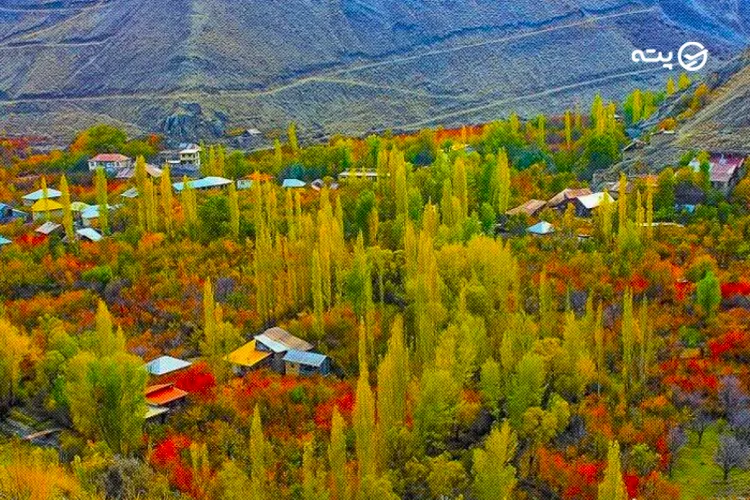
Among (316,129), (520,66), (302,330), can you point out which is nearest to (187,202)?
(302,330)

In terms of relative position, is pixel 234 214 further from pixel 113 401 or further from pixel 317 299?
pixel 113 401

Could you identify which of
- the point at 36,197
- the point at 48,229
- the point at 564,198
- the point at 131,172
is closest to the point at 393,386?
the point at 564,198

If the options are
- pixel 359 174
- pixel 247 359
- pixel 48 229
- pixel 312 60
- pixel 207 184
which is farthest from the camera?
pixel 312 60

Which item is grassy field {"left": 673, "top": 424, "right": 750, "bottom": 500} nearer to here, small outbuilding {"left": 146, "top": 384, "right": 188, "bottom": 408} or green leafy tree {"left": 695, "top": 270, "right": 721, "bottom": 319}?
green leafy tree {"left": 695, "top": 270, "right": 721, "bottom": 319}

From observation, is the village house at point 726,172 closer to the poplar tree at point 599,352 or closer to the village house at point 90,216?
the poplar tree at point 599,352

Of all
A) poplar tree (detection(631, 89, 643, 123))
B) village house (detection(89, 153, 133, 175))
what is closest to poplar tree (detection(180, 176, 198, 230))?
village house (detection(89, 153, 133, 175))

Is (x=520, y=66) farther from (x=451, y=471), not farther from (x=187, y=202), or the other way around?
(x=451, y=471)
